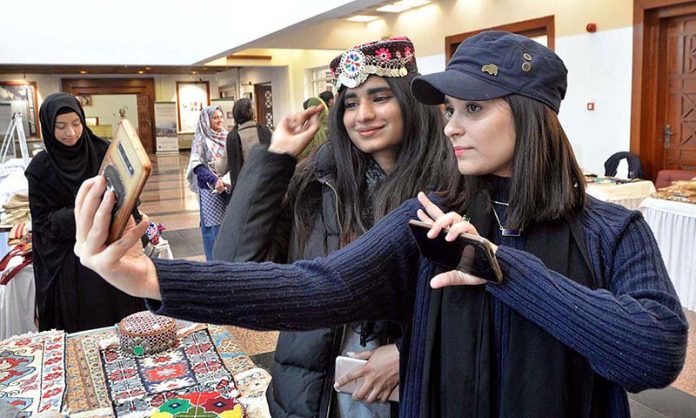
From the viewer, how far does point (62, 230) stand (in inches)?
114

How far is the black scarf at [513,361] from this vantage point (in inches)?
35.7

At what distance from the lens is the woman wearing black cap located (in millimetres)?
855

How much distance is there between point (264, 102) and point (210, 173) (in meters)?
14.5

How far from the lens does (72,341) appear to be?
6.79ft

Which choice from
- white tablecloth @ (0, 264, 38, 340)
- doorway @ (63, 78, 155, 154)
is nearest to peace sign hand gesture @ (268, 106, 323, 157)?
white tablecloth @ (0, 264, 38, 340)

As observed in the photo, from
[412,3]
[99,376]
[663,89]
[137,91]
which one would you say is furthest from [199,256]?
[137,91]

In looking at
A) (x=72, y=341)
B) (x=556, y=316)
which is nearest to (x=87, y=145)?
(x=72, y=341)

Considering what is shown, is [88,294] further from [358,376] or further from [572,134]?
[572,134]

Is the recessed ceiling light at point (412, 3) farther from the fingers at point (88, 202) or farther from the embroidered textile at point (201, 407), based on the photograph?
the fingers at point (88, 202)

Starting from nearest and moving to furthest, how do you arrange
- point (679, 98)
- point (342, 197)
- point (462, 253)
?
1. point (462, 253)
2. point (342, 197)
3. point (679, 98)

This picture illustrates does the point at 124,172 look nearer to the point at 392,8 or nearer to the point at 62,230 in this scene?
the point at 62,230

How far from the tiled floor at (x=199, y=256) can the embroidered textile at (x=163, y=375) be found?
5.19ft

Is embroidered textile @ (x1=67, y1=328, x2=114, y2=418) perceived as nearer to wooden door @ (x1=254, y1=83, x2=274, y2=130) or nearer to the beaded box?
the beaded box

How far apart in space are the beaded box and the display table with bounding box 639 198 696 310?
378 centimetres
